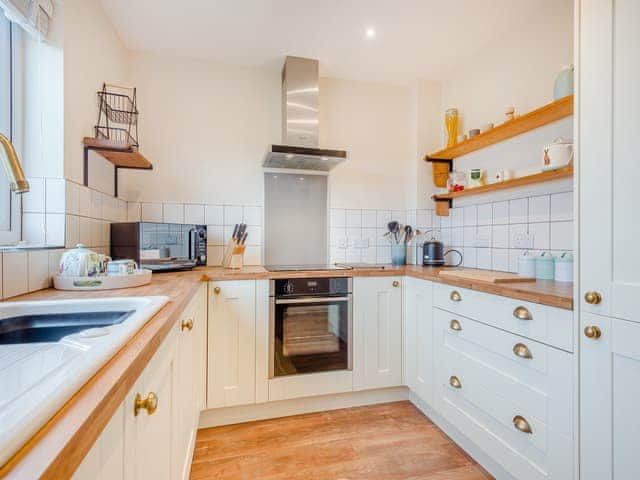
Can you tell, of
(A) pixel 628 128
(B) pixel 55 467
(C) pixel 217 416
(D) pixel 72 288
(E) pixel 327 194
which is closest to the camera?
(B) pixel 55 467

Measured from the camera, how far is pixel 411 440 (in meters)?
1.70

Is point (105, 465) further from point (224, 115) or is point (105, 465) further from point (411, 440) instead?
point (224, 115)

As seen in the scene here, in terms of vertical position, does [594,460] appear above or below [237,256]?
below

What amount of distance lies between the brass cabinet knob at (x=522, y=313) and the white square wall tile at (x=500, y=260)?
33.2 inches

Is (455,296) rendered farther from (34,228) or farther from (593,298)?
(34,228)

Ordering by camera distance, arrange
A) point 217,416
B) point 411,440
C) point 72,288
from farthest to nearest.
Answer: point 217,416 → point 411,440 → point 72,288

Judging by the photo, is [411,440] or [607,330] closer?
[607,330]

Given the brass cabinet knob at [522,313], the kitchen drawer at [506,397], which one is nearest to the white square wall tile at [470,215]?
the kitchen drawer at [506,397]

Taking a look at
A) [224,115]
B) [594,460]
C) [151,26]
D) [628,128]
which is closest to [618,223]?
[628,128]

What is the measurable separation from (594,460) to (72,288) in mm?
1916

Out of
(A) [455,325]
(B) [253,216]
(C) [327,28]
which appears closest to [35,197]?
(B) [253,216]

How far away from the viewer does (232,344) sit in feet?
5.94

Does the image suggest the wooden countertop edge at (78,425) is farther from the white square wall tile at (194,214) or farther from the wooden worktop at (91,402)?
the white square wall tile at (194,214)

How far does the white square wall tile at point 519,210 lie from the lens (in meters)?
1.89
